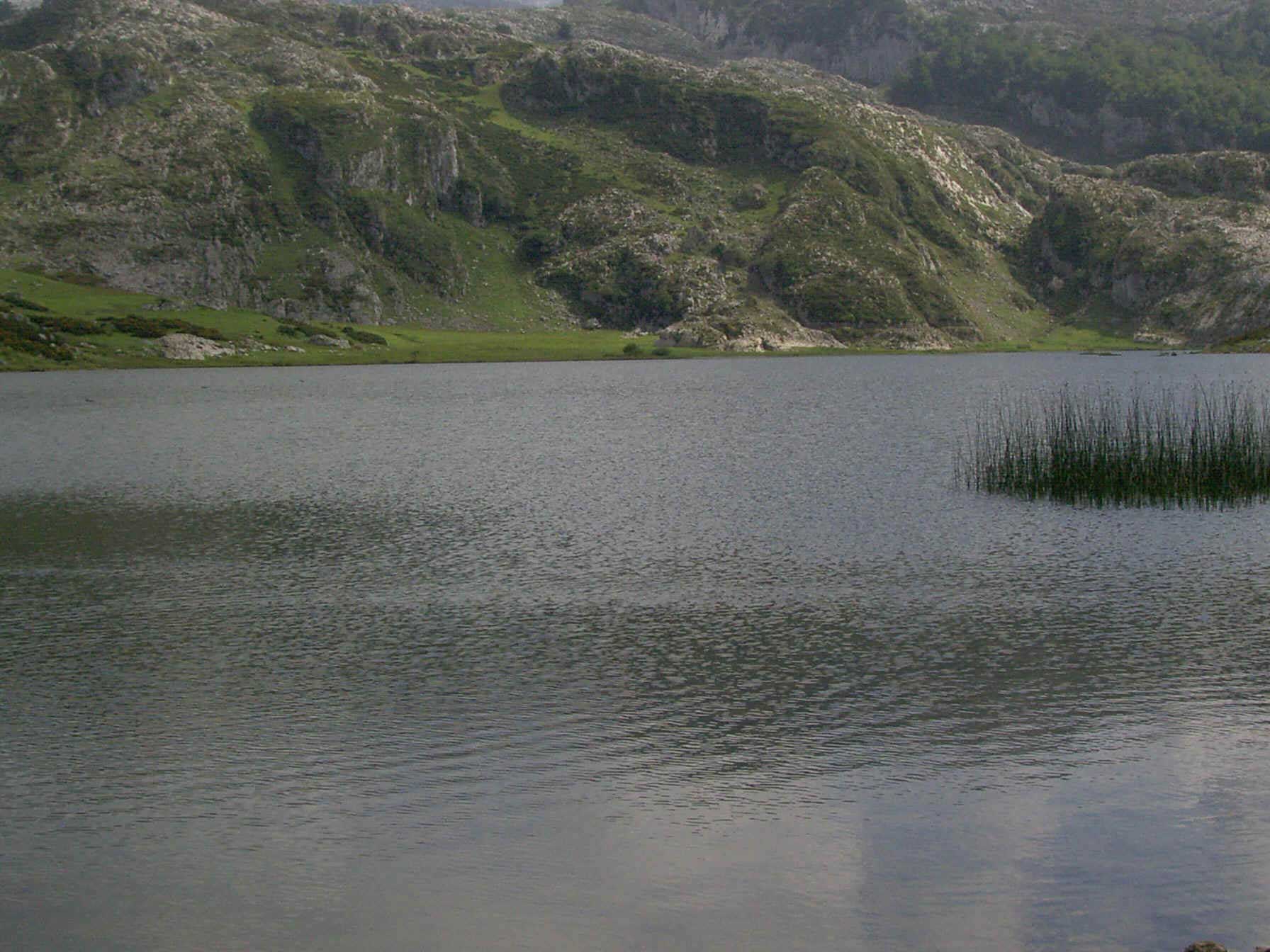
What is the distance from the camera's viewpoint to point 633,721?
75.3ft

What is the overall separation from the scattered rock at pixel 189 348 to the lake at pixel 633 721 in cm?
13226

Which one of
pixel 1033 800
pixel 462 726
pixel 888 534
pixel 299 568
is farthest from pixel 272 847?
pixel 888 534

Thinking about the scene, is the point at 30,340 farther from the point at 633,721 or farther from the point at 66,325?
the point at 633,721

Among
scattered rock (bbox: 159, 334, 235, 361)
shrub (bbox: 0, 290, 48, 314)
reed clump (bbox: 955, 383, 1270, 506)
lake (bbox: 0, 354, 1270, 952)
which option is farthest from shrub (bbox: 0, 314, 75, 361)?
reed clump (bbox: 955, 383, 1270, 506)

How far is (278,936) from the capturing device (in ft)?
49.4

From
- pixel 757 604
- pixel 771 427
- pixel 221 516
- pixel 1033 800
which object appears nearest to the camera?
pixel 1033 800

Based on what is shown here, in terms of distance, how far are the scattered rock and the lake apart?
132m

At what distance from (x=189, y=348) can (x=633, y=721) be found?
17115 cm

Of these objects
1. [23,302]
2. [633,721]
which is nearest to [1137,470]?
[633,721]

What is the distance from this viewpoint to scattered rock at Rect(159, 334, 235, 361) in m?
177

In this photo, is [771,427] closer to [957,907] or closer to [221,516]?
[221,516]

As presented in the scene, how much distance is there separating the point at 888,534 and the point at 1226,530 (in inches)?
424

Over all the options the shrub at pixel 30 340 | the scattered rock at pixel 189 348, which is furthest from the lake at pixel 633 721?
the scattered rock at pixel 189 348

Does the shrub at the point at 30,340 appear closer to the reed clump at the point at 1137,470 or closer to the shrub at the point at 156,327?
the shrub at the point at 156,327
